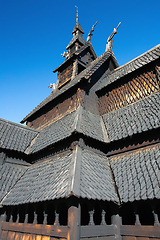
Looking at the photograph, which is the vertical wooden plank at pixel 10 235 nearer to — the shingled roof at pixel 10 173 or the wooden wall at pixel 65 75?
the shingled roof at pixel 10 173

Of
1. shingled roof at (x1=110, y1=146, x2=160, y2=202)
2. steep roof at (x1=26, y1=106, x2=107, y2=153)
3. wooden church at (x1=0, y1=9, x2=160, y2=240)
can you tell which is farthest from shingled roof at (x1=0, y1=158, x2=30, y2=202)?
shingled roof at (x1=110, y1=146, x2=160, y2=202)

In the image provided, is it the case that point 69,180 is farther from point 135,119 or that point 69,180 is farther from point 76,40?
point 76,40

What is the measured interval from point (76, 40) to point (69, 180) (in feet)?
60.2

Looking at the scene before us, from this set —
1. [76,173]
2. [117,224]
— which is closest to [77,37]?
[76,173]

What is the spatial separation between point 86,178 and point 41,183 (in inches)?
83.1

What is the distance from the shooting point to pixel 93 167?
709 centimetres

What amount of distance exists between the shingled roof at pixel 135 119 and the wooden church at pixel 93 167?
0.05m

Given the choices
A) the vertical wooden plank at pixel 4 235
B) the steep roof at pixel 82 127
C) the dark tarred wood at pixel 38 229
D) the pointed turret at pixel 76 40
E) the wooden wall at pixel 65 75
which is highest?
the pointed turret at pixel 76 40

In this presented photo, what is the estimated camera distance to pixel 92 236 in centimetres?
535

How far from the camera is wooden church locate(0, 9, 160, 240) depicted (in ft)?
18.3

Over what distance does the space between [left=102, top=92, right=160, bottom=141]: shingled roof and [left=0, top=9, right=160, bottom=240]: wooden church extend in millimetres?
48

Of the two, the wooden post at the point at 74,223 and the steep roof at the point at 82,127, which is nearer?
the wooden post at the point at 74,223

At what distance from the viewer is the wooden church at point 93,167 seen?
18.3 ft

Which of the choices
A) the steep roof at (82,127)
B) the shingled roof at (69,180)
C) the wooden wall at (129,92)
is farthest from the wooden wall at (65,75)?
the shingled roof at (69,180)
